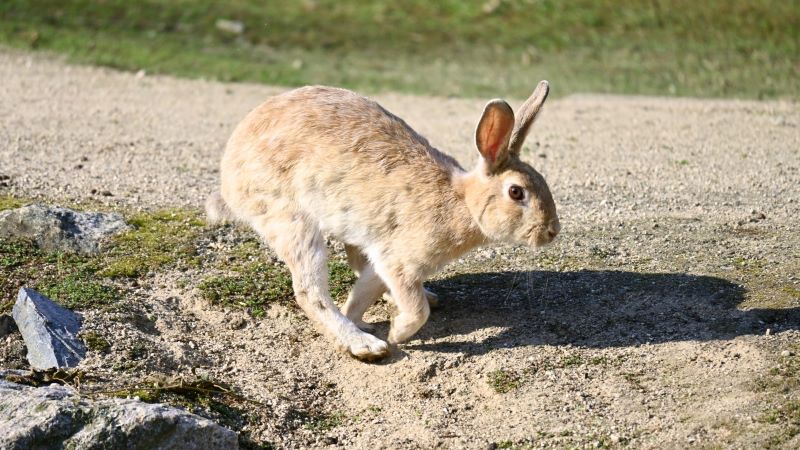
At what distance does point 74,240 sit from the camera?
22.3ft

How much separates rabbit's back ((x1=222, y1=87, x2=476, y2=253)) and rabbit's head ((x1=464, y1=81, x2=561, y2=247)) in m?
0.21

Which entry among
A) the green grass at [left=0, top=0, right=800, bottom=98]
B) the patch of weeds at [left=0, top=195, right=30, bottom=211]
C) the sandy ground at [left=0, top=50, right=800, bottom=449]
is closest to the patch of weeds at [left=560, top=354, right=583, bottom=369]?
the sandy ground at [left=0, top=50, right=800, bottom=449]

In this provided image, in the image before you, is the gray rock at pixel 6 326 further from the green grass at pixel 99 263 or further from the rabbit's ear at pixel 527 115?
the rabbit's ear at pixel 527 115

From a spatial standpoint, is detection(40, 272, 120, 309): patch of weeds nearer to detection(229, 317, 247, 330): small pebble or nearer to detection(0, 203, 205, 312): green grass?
detection(0, 203, 205, 312): green grass

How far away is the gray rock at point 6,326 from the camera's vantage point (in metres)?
5.80

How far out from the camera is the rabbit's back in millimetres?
5918

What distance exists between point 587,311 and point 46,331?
3.02 metres

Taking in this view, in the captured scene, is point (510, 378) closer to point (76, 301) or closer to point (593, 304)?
point (593, 304)

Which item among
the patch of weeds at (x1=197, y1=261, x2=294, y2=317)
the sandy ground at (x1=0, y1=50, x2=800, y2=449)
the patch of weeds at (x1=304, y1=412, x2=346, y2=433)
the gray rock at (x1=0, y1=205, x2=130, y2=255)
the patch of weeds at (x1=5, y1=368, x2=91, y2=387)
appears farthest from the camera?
the gray rock at (x1=0, y1=205, x2=130, y2=255)

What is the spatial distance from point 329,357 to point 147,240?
Result: 1.79 metres

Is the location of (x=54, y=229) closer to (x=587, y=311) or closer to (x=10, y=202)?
(x=10, y=202)

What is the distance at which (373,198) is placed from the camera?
5930 millimetres

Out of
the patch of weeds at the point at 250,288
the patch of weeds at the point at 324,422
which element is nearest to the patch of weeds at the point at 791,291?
the patch of weeds at the point at 324,422

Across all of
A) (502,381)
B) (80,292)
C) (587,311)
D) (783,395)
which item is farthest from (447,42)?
(783,395)
